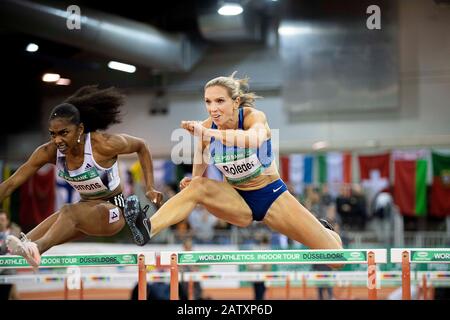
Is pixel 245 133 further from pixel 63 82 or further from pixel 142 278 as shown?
pixel 63 82

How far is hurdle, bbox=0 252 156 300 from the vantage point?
13.6 feet

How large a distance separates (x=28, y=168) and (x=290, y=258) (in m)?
1.79

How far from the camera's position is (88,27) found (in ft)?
15.0

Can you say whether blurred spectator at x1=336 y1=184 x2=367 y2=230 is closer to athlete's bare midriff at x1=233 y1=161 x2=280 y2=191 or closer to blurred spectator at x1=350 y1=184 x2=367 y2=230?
blurred spectator at x1=350 y1=184 x2=367 y2=230

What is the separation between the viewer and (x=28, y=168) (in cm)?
439

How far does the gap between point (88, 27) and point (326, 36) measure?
164 cm

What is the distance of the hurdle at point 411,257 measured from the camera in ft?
13.3

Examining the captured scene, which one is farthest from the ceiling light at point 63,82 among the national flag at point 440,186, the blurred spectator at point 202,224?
the national flag at point 440,186

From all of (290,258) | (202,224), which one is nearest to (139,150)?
(290,258)

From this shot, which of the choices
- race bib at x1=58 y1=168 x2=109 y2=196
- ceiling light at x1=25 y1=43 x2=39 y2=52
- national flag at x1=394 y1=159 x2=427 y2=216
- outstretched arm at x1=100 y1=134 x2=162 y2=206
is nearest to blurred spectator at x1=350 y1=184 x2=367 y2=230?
national flag at x1=394 y1=159 x2=427 y2=216
